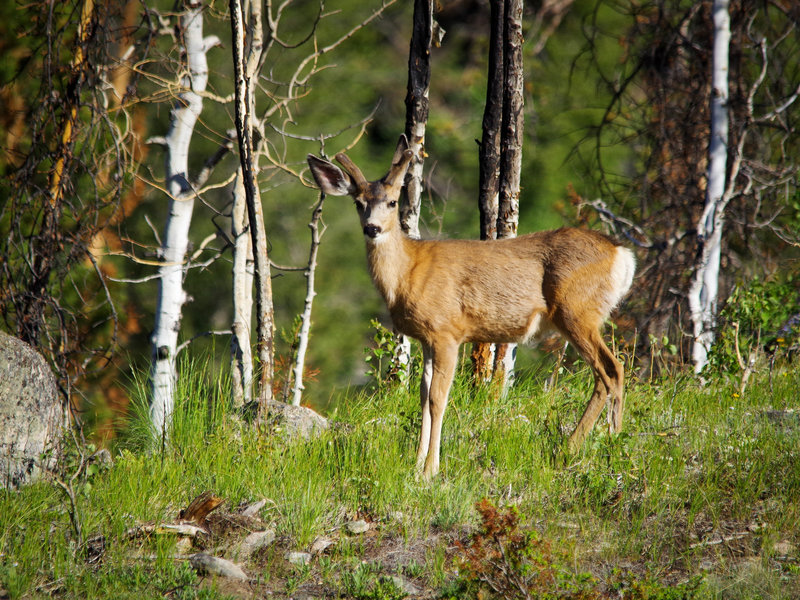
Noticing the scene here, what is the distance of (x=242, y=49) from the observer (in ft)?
18.9

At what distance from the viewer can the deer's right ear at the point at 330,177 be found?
5680 mm

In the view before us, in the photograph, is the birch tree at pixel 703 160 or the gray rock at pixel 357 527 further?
the birch tree at pixel 703 160

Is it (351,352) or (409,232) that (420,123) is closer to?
(409,232)

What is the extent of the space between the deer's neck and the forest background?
6.89 ft

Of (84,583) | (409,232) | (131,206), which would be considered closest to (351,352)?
(131,206)

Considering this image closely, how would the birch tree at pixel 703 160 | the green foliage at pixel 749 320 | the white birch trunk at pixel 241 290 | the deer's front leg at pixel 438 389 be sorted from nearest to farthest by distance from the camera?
the deer's front leg at pixel 438 389, the green foliage at pixel 749 320, the white birch trunk at pixel 241 290, the birch tree at pixel 703 160

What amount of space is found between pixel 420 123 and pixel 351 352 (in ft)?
17.9

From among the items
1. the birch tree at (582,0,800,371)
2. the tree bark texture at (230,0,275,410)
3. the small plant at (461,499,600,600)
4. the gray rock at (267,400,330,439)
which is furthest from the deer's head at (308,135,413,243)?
the birch tree at (582,0,800,371)

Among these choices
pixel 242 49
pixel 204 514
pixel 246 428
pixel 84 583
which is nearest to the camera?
pixel 84 583

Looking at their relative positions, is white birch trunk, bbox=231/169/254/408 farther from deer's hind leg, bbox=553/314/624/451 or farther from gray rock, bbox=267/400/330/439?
deer's hind leg, bbox=553/314/624/451

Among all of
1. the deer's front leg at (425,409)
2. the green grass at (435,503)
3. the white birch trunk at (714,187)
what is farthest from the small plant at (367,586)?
the white birch trunk at (714,187)

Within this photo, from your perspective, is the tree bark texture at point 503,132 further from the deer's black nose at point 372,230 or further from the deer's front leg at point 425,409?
the deer's black nose at point 372,230

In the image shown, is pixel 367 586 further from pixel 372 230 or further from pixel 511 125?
pixel 511 125

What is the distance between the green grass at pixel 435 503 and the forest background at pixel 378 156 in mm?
1838
